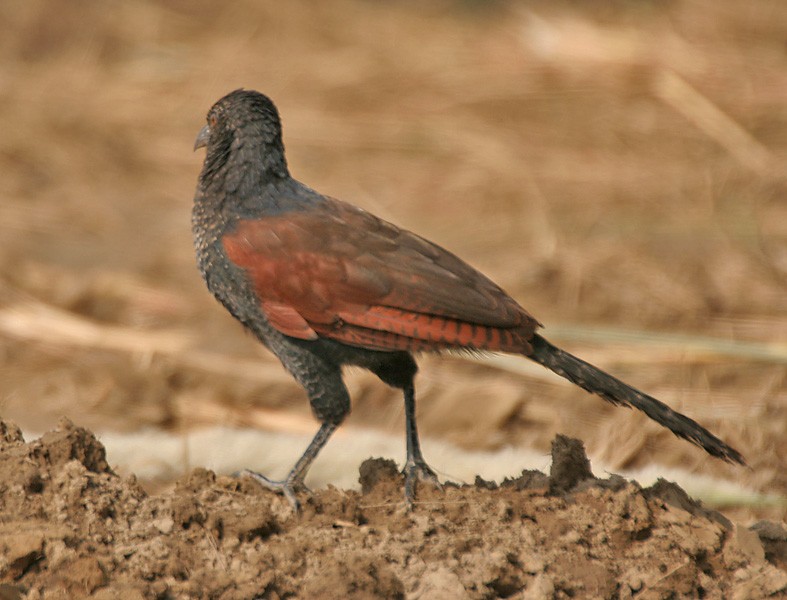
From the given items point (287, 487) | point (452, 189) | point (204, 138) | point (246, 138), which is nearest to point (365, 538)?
point (287, 487)

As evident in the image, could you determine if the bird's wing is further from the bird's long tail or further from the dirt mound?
the dirt mound

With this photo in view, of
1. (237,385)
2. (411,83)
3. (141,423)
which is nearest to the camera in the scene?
(141,423)

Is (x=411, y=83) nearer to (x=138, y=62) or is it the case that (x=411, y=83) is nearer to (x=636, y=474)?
(x=138, y=62)

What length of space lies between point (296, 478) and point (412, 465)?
38 centimetres

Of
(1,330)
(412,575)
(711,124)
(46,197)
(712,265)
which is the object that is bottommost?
(412,575)

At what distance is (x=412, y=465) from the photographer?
375 cm

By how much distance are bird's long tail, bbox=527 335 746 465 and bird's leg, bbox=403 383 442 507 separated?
0.51 metres

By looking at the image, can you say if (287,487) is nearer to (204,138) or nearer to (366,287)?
(366,287)

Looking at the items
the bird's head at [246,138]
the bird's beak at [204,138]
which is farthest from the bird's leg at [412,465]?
the bird's beak at [204,138]

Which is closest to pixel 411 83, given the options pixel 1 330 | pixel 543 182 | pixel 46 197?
pixel 543 182

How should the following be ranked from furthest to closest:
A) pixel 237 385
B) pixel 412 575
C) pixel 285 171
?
pixel 237 385 < pixel 285 171 < pixel 412 575

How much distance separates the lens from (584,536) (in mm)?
3428

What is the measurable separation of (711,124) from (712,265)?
1.97 meters

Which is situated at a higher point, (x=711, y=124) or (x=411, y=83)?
(x=411, y=83)
